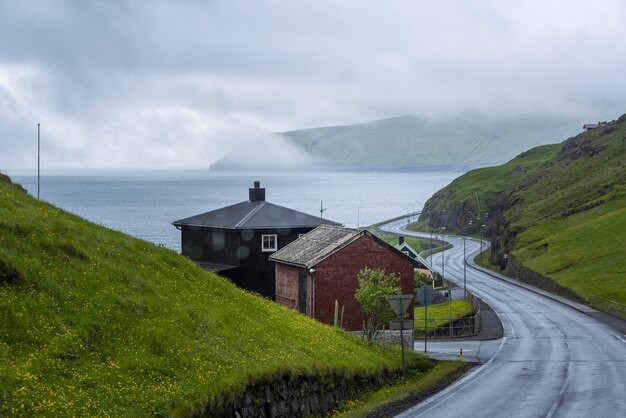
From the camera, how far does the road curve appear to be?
28.2 m

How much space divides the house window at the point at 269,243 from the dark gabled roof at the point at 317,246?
307 cm

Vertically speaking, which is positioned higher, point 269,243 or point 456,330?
point 269,243

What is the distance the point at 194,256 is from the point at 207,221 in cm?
315

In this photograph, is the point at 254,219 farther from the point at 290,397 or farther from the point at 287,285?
the point at 290,397

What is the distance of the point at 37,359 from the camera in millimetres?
20281

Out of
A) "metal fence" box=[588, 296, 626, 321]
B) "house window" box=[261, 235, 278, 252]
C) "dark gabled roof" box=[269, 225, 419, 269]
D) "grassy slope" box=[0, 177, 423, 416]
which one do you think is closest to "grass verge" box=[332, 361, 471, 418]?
"grassy slope" box=[0, 177, 423, 416]

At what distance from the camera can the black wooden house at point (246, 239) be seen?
63531mm

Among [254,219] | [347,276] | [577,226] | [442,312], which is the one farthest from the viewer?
[577,226]

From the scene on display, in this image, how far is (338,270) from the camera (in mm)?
55531

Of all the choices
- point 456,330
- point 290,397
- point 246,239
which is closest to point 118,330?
point 290,397

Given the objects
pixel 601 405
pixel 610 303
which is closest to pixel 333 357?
pixel 601 405

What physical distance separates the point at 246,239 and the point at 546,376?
101 ft

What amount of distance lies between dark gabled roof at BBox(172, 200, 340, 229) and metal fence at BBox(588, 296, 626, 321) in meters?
30.0

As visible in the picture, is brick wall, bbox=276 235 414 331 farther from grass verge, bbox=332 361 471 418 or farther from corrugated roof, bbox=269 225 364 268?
grass verge, bbox=332 361 471 418
